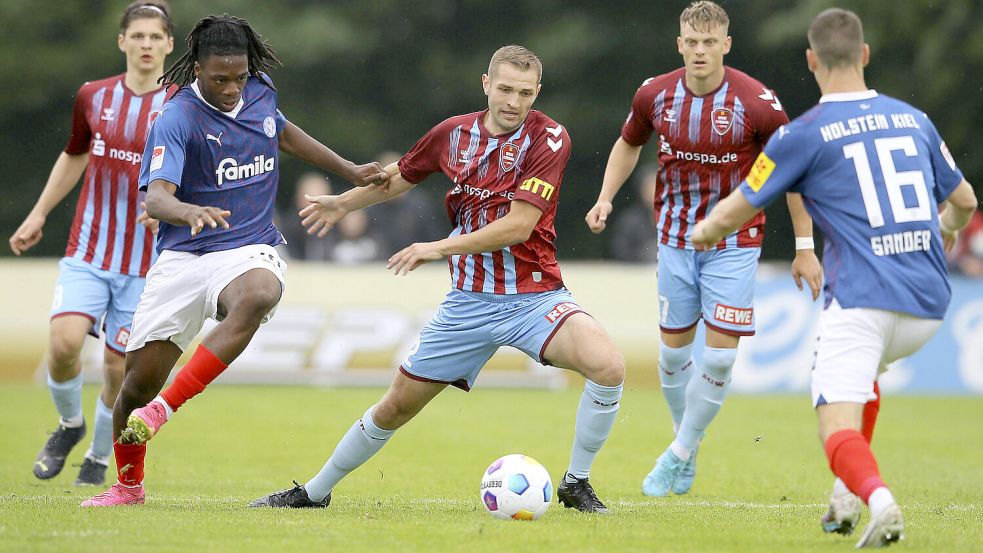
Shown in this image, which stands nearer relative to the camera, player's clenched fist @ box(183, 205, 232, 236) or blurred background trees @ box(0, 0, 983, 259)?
player's clenched fist @ box(183, 205, 232, 236)

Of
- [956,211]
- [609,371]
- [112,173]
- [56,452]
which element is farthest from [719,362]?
[56,452]

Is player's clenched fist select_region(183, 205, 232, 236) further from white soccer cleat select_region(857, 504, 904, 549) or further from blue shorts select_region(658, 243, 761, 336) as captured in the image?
white soccer cleat select_region(857, 504, 904, 549)

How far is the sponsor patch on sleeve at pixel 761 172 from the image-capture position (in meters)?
5.50

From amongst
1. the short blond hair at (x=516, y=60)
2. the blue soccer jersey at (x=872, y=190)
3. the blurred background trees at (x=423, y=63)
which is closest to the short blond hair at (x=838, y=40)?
the blue soccer jersey at (x=872, y=190)

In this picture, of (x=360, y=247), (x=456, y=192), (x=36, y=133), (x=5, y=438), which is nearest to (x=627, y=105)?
(x=360, y=247)

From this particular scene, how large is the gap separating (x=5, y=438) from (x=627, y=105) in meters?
13.3

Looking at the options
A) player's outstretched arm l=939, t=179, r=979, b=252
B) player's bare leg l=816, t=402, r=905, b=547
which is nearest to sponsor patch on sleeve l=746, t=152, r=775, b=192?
player's outstretched arm l=939, t=179, r=979, b=252

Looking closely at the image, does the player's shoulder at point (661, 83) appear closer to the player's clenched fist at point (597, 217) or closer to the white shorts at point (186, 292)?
the player's clenched fist at point (597, 217)

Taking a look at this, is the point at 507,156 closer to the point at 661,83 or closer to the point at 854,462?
the point at 661,83

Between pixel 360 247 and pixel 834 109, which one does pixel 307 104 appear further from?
pixel 834 109

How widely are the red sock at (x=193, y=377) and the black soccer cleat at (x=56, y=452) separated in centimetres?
239

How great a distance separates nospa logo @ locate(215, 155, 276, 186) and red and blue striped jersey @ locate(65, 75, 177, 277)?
163 cm

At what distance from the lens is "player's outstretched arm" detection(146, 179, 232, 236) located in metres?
5.97

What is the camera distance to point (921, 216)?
5418mm
